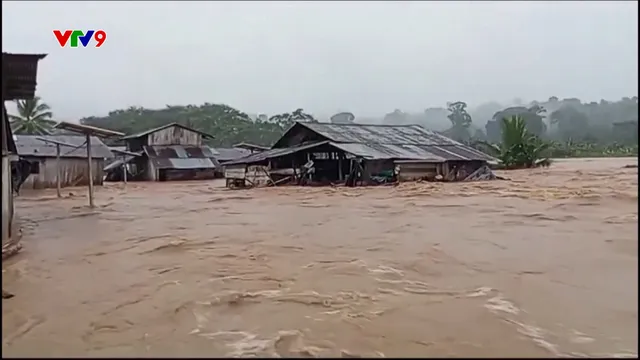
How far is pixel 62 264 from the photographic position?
618 cm

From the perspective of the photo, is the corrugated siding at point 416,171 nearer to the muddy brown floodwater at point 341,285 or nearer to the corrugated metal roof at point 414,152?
the corrugated metal roof at point 414,152

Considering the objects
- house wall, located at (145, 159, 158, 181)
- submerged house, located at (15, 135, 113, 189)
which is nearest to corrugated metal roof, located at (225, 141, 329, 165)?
submerged house, located at (15, 135, 113, 189)

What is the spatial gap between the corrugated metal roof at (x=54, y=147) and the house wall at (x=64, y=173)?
25cm

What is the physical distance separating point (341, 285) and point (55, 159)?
68.9 feet

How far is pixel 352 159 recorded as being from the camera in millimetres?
21141

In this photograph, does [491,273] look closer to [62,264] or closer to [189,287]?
[189,287]

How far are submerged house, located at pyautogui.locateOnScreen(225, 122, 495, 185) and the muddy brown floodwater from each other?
34.5ft

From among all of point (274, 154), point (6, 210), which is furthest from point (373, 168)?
point (6, 210)

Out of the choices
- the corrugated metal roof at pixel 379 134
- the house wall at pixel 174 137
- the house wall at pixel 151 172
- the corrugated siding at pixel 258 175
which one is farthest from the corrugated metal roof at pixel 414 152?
the house wall at pixel 174 137

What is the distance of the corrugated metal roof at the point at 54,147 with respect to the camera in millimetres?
22292

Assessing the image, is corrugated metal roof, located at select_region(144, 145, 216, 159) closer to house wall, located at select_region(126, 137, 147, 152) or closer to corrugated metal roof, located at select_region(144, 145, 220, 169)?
corrugated metal roof, located at select_region(144, 145, 220, 169)

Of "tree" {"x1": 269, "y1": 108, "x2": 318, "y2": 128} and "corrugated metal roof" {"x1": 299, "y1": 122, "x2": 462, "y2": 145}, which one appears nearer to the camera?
"corrugated metal roof" {"x1": 299, "y1": 122, "x2": 462, "y2": 145}

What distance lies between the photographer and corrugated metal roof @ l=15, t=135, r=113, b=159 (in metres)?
22.3

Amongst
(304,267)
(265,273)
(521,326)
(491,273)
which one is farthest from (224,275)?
(521,326)
